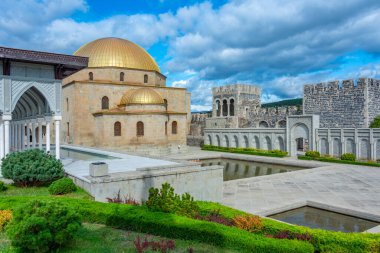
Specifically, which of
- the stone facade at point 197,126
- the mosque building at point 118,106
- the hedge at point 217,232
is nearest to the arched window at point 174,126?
the mosque building at point 118,106

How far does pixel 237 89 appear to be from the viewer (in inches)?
1654

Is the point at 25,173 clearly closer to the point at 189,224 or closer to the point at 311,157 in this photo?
the point at 189,224

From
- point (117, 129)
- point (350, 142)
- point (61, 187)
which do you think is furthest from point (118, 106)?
point (350, 142)

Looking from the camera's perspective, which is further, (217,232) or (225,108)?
(225,108)

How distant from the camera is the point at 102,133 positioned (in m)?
28.2

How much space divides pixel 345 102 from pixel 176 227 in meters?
28.5

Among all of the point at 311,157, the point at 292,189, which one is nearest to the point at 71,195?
the point at 292,189

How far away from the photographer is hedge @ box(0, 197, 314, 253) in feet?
18.7

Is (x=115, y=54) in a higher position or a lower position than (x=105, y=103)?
higher

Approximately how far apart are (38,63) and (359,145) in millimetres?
24241

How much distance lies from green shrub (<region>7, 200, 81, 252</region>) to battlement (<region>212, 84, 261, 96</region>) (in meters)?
38.3

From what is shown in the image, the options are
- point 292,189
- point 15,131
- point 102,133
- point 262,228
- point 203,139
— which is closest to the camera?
point 262,228

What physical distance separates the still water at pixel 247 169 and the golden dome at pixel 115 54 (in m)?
14.2

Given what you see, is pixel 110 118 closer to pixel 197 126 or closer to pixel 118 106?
pixel 118 106
